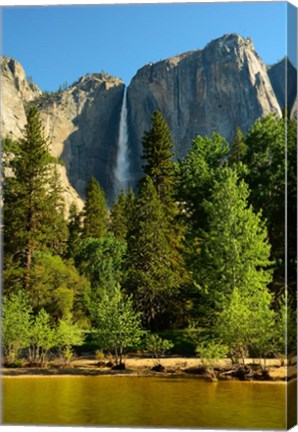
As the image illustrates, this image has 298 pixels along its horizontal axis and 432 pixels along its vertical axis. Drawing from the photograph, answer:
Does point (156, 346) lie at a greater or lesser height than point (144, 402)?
greater

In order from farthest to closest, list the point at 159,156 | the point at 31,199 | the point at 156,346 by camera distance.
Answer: the point at 31,199
the point at 159,156
the point at 156,346

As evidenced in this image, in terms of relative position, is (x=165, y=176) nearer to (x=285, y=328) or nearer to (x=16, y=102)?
(x=16, y=102)

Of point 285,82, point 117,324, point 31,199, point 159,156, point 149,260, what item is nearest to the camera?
point 285,82

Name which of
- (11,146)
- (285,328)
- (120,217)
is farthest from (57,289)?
(285,328)

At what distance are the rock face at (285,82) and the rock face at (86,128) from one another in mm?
2048

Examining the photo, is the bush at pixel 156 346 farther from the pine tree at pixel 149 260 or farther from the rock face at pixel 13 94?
the rock face at pixel 13 94

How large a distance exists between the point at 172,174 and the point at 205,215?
695 millimetres

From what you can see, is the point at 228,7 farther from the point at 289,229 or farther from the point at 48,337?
the point at 48,337

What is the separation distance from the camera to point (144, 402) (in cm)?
880

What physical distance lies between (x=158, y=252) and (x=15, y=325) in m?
1.98

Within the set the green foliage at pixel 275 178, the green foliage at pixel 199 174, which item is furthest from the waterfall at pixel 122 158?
the green foliage at pixel 275 178

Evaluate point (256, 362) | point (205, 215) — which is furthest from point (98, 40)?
point (256, 362)

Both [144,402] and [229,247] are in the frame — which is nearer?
[144,402]

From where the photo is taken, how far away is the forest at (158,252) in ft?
29.7
